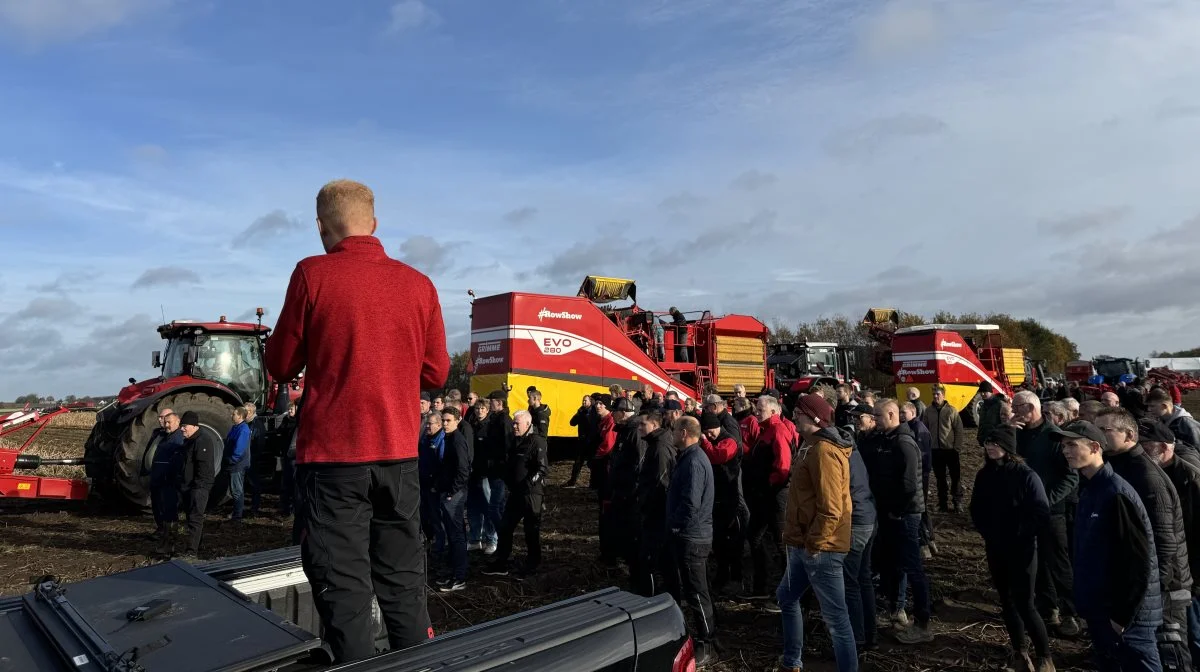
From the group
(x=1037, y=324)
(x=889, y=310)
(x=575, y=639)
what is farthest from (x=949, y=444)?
(x=1037, y=324)

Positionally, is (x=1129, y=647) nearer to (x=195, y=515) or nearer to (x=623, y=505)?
(x=623, y=505)

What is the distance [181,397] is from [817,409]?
8384 mm

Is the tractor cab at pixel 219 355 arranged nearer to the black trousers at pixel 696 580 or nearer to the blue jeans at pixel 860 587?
the black trousers at pixel 696 580

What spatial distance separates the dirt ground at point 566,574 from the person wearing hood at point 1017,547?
1.20 feet

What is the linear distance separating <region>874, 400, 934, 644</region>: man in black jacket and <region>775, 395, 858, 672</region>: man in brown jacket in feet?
4.15

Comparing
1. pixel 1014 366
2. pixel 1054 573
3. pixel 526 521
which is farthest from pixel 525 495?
pixel 1014 366

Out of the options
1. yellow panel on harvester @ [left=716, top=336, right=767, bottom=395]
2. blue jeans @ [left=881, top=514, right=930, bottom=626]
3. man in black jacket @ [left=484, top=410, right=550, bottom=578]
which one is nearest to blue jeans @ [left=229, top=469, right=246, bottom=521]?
man in black jacket @ [left=484, top=410, right=550, bottom=578]

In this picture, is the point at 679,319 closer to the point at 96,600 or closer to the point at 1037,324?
the point at 96,600

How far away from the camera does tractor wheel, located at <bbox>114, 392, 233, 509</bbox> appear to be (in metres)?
8.88

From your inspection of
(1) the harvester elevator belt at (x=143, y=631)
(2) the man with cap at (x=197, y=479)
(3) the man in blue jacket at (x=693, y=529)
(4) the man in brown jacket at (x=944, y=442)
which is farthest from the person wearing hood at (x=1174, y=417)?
(2) the man with cap at (x=197, y=479)

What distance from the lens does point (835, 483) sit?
4309 mm

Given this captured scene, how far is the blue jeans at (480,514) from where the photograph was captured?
27.3ft

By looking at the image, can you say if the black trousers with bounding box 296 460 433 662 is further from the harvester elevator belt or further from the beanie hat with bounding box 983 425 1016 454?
the beanie hat with bounding box 983 425 1016 454

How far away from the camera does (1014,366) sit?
22.6 m
